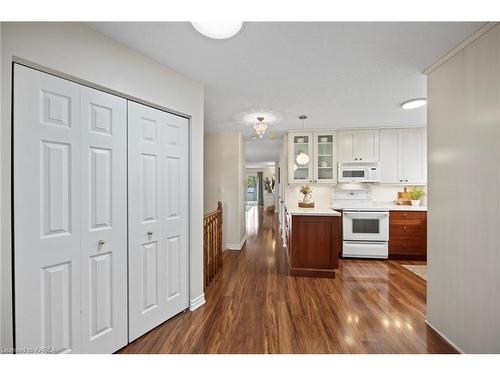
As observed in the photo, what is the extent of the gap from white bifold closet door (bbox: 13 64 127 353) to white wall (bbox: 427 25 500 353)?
8.07 ft

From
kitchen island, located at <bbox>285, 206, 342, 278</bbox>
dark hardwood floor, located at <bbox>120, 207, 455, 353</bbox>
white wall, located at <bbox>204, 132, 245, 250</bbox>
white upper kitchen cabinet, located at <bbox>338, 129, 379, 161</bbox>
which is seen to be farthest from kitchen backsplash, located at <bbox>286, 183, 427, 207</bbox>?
dark hardwood floor, located at <bbox>120, 207, 455, 353</bbox>

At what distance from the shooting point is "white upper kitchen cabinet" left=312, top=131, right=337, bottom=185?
409 cm

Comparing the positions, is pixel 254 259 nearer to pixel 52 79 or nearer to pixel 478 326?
pixel 478 326

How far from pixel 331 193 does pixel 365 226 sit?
92 cm

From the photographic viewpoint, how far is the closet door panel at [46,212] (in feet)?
3.77

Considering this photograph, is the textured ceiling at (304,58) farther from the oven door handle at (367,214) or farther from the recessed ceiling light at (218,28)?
the oven door handle at (367,214)

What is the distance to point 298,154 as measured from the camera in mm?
4160

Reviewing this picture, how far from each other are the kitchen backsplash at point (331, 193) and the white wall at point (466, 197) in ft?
7.87

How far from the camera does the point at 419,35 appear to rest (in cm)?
147

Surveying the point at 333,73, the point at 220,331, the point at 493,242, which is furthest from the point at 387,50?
the point at 220,331

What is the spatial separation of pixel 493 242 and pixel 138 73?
2713 mm

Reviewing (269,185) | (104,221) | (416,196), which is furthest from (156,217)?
(269,185)

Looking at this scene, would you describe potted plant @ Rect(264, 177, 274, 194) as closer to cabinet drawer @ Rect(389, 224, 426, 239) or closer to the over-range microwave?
the over-range microwave

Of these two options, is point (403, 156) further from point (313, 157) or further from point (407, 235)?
point (313, 157)
